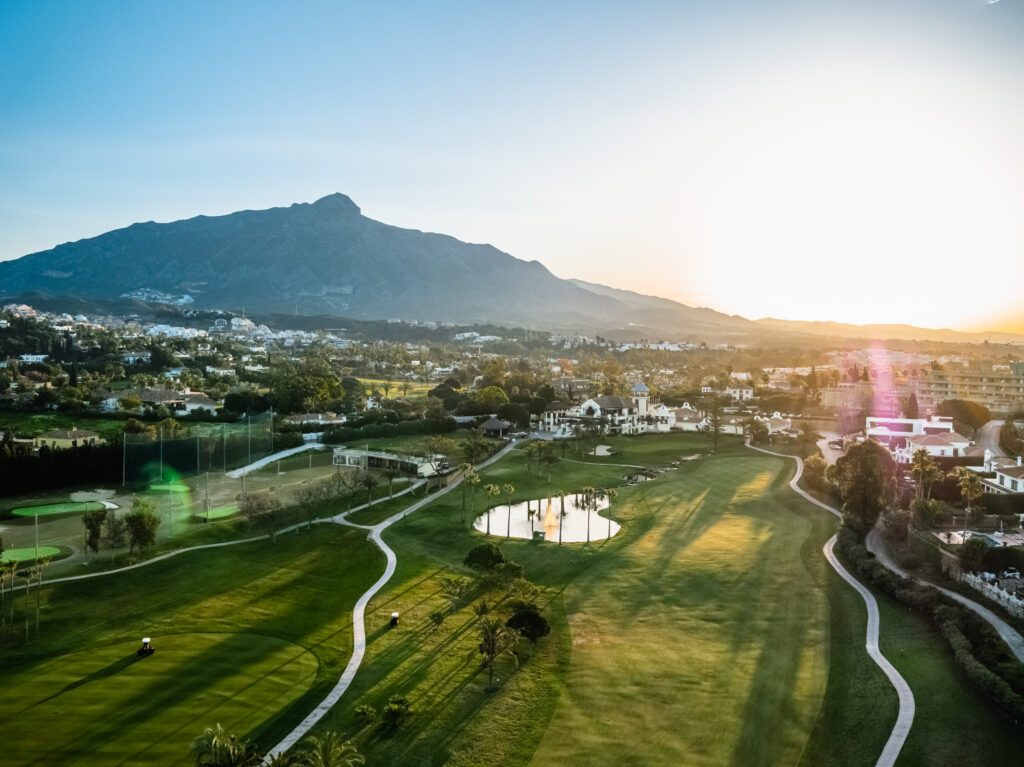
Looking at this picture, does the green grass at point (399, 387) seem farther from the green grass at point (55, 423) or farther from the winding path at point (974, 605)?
the winding path at point (974, 605)

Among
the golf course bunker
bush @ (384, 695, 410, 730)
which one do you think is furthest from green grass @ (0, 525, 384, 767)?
the golf course bunker

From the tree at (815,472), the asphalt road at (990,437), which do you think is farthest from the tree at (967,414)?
the tree at (815,472)

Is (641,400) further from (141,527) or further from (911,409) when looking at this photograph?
(141,527)

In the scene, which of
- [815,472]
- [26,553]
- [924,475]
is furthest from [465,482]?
[924,475]

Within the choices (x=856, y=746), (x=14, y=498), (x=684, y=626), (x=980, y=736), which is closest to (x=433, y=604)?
(x=684, y=626)

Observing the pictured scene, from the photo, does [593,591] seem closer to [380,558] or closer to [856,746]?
[380,558]

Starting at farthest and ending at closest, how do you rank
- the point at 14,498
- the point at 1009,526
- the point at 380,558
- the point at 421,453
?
the point at 421,453
the point at 14,498
the point at 1009,526
the point at 380,558
